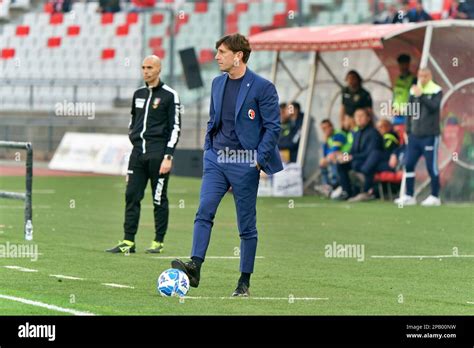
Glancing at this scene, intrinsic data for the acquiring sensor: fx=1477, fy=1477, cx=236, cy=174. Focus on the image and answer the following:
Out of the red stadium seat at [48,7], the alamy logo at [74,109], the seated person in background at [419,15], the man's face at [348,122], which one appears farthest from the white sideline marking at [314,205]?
the red stadium seat at [48,7]

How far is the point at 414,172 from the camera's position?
82.4 feet

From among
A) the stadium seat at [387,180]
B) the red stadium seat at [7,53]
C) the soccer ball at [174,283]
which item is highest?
the soccer ball at [174,283]

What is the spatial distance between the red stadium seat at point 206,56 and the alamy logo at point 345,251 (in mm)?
17571

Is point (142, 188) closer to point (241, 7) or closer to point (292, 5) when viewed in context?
point (292, 5)

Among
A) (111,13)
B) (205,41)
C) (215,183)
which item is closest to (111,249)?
(215,183)

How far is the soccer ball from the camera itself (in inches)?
462

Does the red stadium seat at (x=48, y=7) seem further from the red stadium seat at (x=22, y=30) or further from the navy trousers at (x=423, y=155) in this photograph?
the navy trousers at (x=423, y=155)

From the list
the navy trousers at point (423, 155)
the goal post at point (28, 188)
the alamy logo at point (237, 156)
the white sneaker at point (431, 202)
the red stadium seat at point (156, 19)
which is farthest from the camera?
the red stadium seat at point (156, 19)

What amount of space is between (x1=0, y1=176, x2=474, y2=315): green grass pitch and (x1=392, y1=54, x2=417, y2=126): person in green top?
1.78m

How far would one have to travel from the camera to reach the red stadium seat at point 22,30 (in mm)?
43294

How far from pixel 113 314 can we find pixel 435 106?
48.1 feet
